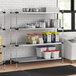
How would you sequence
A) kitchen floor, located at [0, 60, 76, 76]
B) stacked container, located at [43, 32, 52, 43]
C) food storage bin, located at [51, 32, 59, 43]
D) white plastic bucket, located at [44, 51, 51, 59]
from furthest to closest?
1. food storage bin, located at [51, 32, 59, 43]
2. stacked container, located at [43, 32, 52, 43]
3. white plastic bucket, located at [44, 51, 51, 59]
4. kitchen floor, located at [0, 60, 76, 76]

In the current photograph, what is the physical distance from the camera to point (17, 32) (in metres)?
6.63

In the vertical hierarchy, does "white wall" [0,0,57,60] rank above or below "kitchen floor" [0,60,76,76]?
above

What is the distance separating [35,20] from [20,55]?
3.91 ft

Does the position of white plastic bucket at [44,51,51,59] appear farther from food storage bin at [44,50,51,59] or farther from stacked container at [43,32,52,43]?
stacked container at [43,32,52,43]

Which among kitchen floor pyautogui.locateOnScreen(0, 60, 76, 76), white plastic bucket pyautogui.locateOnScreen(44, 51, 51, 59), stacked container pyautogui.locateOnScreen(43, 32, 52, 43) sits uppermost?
stacked container pyautogui.locateOnScreen(43, 32, 52, 43)

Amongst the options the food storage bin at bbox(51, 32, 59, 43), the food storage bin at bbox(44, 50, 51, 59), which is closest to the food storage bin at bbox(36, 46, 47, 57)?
the food storage bin at bbox(44, 50, 51, 59)

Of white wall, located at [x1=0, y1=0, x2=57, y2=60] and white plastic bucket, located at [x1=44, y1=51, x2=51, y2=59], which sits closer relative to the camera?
white plastic bucket, located at [x1=44, y1=51, x2=51, y2=59]

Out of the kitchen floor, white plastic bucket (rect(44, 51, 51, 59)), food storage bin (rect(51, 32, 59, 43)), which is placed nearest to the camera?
the kitchen floor

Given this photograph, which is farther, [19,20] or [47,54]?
[19,20]

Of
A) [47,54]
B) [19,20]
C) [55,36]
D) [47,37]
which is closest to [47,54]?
[47,54]

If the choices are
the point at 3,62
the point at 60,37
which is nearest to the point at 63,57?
the point at 60,37

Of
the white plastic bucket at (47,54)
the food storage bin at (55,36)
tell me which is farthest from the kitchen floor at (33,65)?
the food storage bin at (55,36)

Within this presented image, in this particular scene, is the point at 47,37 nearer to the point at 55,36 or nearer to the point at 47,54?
the point at 55,36

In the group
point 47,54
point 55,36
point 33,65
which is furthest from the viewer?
point 55,36
